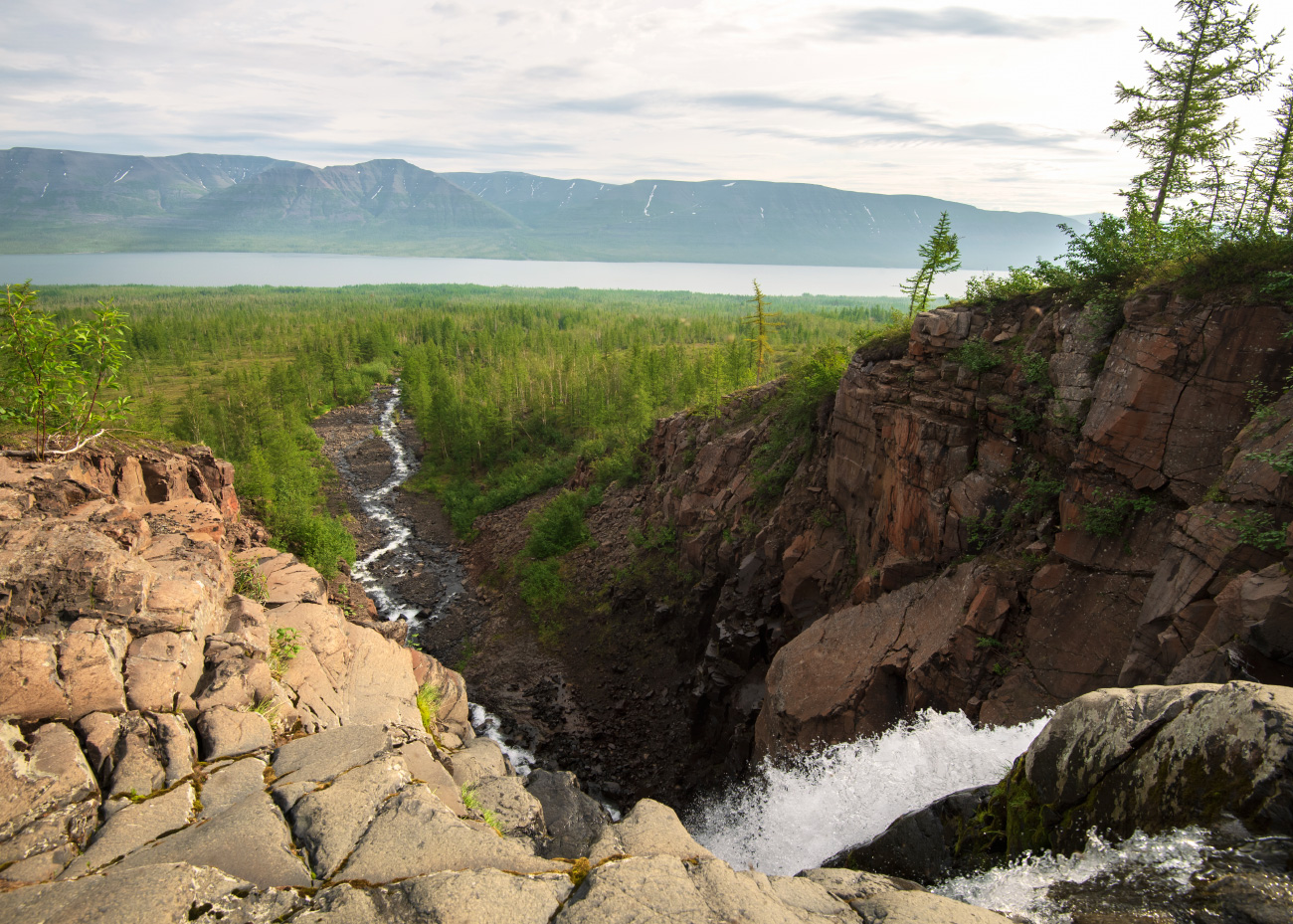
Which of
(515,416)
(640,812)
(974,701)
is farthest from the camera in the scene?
(515,416)

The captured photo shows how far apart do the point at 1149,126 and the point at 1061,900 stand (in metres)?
24.1

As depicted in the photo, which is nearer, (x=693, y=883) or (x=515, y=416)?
(x=693, y=883)

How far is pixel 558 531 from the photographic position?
4122 cm

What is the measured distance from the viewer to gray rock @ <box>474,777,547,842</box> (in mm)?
11016

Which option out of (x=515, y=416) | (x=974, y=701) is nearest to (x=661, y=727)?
(x=974, y=701)

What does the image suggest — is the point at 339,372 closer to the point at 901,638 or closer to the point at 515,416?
the point at 515,416

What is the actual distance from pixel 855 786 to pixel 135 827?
47.4ft

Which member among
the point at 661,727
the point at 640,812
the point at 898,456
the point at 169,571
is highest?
the point at 898,456

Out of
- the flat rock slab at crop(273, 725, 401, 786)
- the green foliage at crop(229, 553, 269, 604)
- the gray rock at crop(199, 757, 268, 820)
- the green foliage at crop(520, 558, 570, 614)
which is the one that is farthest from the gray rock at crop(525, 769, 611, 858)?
the green foliage at crop(520, 558, 570, 614)

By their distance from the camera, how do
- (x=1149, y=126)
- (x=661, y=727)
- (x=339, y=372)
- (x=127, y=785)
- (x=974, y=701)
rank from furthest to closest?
(x=339, y=372) < (x=661, y=727) < (x=1149, y=126) < (x=974, y=701) < (x=127, y=785)

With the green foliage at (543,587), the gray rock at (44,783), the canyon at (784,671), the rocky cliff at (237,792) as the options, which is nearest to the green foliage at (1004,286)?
the canyon at (784,671)

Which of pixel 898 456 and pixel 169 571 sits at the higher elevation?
pixel 898 456

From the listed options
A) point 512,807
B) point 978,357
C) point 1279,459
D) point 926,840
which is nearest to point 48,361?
point 512,807

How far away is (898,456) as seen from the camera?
21141 millimetres
